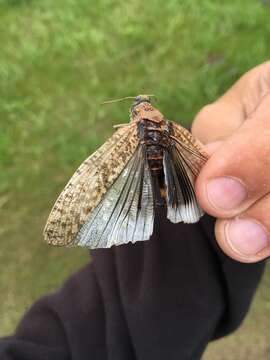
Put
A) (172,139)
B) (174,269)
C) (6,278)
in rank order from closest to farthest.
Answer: (172,139) < (174,269) < (6,278)

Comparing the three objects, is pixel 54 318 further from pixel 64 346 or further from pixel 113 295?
pixel 113 295

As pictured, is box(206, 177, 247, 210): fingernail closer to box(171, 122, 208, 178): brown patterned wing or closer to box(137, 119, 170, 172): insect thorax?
box(171, 122, 208, 178): brown patterned wing

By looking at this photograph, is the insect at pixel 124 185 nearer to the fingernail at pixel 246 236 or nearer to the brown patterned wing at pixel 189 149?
the brown patterned wing at pixel 189 149

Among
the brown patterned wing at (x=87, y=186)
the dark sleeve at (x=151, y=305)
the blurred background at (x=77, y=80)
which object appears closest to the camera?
the brown patterned wing at (x=87, y=186)

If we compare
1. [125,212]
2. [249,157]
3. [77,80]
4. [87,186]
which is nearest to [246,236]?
[249,157]

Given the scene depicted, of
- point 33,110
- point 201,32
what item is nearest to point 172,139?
point 33,110

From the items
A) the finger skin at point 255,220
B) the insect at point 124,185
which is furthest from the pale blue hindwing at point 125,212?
the finger skin at point 255,220

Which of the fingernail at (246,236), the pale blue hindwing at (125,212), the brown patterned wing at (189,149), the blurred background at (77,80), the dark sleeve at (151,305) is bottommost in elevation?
the dark sleeve at (151,305)
